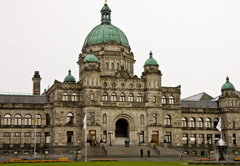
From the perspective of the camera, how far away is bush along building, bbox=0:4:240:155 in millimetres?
87438

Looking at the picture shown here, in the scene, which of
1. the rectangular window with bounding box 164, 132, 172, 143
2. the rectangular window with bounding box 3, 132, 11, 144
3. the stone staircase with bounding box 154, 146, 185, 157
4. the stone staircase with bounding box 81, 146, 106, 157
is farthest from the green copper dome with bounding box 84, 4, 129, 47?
the stone staircase with bounding box 154, 146, 185, 157

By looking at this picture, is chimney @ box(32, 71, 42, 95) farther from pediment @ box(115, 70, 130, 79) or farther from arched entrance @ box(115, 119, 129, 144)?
pediment @ box(115, 70, 130, 79)

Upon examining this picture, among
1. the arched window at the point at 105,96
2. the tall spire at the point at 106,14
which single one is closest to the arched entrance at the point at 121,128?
the arched window at the point at 105,96

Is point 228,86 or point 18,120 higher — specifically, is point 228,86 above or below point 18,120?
above

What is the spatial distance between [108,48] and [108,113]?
57.3ft

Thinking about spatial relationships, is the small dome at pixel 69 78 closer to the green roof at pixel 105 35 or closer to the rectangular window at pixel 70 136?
the green roof at pixel 105 35

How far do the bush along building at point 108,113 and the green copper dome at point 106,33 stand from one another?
4.99 ft

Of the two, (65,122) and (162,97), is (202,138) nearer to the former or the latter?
(162,97)

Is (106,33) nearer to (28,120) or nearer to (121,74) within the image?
(121,74)

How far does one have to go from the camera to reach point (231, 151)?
9712 centimetres

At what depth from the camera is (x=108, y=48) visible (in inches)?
3883

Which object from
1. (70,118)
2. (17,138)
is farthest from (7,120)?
(70,118)

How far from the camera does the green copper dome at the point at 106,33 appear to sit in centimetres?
10006

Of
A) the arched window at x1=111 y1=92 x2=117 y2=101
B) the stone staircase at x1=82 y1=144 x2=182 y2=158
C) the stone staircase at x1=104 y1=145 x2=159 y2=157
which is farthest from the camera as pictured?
the arched window at x1=111 y1=92 x2=117 y2=101
